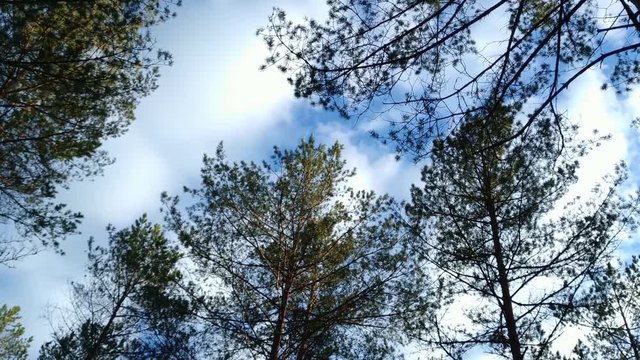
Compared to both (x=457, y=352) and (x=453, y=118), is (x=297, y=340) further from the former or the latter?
(x=453, y=118)

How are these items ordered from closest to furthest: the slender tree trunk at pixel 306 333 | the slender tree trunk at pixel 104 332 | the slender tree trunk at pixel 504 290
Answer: the slender tree trunk at pixel 504 290
the slender tree trunk at pixel 306 333
the slender tree trunk at pixel 104 332

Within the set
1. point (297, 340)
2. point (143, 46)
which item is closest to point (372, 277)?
point (297, 340)

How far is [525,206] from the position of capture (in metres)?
8.23

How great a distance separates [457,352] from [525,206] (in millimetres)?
2922

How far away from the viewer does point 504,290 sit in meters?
7.49

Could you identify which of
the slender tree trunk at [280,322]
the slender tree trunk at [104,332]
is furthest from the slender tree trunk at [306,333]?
the slender tree trunk at [104,332]

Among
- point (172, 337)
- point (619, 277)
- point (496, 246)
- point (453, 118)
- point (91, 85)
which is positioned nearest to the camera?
point (453, 118)

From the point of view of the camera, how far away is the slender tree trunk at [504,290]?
683 cm

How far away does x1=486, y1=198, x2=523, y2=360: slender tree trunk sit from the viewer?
22.4 ft

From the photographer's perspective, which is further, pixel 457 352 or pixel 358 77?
pixel 457 352

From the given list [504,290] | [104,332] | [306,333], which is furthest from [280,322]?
[104,332]

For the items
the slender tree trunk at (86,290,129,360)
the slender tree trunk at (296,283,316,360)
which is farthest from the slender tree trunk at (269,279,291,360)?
the slender tree trunk at (86,290,129,360)

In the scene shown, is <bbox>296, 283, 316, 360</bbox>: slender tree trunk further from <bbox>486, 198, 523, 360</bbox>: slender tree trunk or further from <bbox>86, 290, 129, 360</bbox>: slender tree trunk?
<bbox>86, 290, 129, 360</bbox>: slender tree trunk

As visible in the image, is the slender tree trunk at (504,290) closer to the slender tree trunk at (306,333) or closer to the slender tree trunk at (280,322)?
the slender tree trunk at (306,333)
